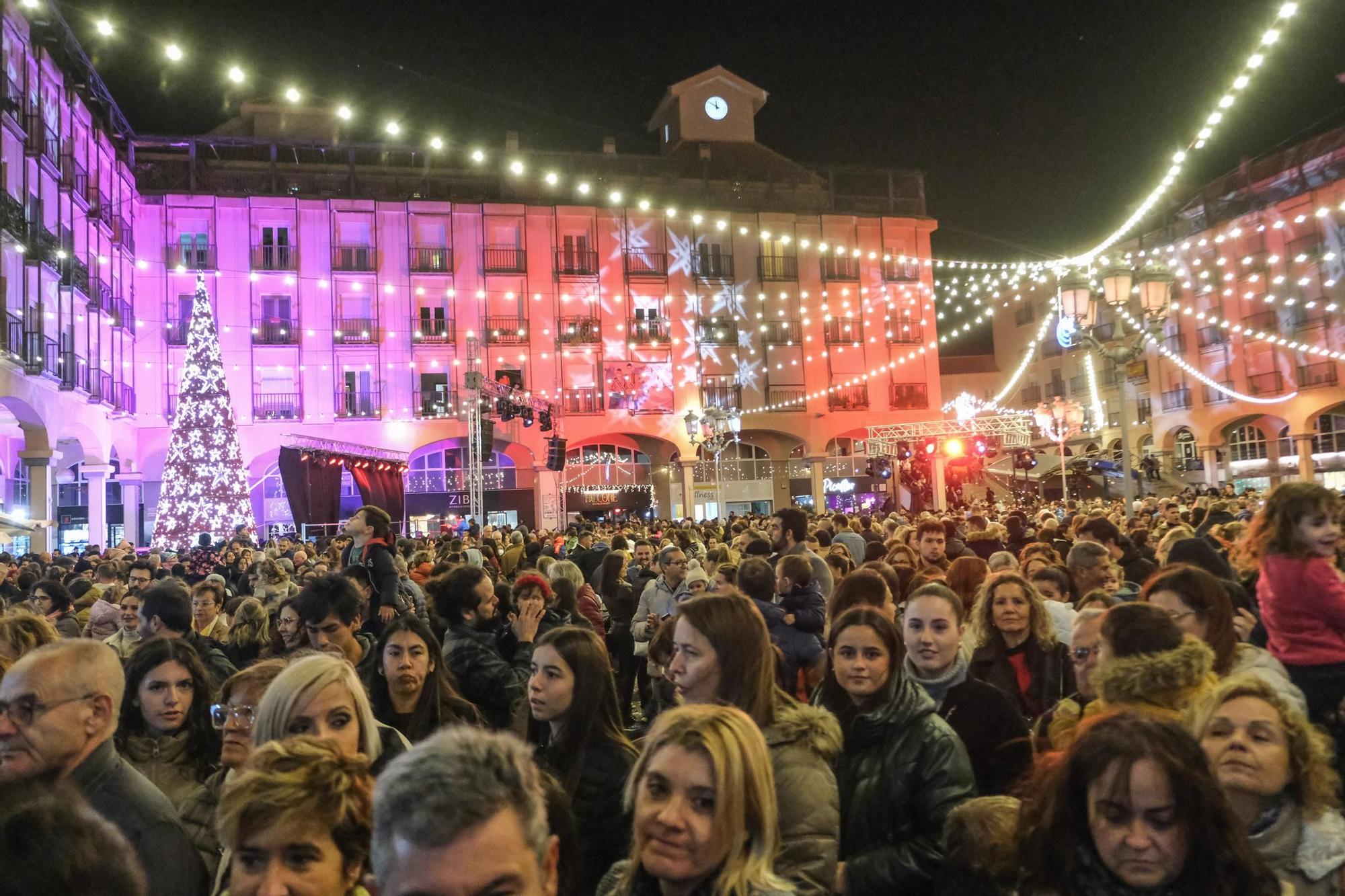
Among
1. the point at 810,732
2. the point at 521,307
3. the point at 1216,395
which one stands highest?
the point at 521,307

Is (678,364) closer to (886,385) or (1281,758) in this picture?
(886,385)

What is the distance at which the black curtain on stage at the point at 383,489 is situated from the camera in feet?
67.0

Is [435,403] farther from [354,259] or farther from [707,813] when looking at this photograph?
[707,813]

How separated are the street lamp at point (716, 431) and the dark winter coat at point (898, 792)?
2236 centimetres

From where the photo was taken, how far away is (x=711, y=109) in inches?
1368

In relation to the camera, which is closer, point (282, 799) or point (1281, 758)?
point (282, 799)

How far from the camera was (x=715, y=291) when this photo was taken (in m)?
32.1

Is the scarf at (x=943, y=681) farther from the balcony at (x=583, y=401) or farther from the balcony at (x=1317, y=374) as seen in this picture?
the balcony at (x=1317, y=374)

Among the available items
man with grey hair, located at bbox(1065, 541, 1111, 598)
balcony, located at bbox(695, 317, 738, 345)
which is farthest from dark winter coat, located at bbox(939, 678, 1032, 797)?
balcony, located at bbox(695, 317, 738, 345)

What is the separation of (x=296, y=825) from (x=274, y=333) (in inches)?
1141

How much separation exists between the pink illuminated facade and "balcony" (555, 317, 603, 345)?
0.08m

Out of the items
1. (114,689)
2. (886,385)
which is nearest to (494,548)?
(114,689)

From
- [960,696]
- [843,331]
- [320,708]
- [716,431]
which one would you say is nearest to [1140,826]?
[960,696]

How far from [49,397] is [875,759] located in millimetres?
21300
